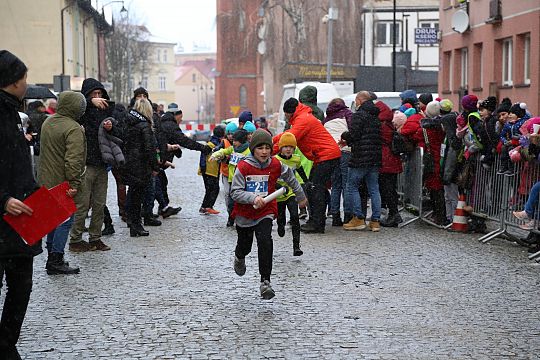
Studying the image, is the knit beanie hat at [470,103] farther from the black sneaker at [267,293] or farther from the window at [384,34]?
the window at [384,34]

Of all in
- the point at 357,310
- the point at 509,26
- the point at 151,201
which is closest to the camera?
the point at 357,310

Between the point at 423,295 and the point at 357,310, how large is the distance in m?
1.08

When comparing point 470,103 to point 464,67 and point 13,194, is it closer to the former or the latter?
point 13,194

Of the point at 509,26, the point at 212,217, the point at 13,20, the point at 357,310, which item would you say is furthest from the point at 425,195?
the point at 13,20

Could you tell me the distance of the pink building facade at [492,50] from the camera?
27.4 metres

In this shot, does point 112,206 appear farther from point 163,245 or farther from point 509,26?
point 509,26

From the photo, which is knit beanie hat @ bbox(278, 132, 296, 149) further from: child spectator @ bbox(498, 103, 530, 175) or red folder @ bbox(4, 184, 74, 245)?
red folder @ bbox(4, 184, 74, 245)

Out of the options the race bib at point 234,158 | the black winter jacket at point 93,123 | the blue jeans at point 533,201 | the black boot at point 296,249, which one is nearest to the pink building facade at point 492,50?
the race bib at point 234,158

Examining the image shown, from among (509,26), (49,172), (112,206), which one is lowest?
(112,206)

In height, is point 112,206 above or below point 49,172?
below

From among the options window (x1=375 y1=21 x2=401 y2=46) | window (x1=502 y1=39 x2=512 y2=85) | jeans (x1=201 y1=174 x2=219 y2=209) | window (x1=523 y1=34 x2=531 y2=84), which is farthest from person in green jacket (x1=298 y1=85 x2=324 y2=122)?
window (x1=375 y1=21 x2=401 y2=46)

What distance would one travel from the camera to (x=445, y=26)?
37906 millimetres

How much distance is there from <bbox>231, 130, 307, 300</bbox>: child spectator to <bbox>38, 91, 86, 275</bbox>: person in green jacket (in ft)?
7.85

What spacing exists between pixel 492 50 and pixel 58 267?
22.8 m
